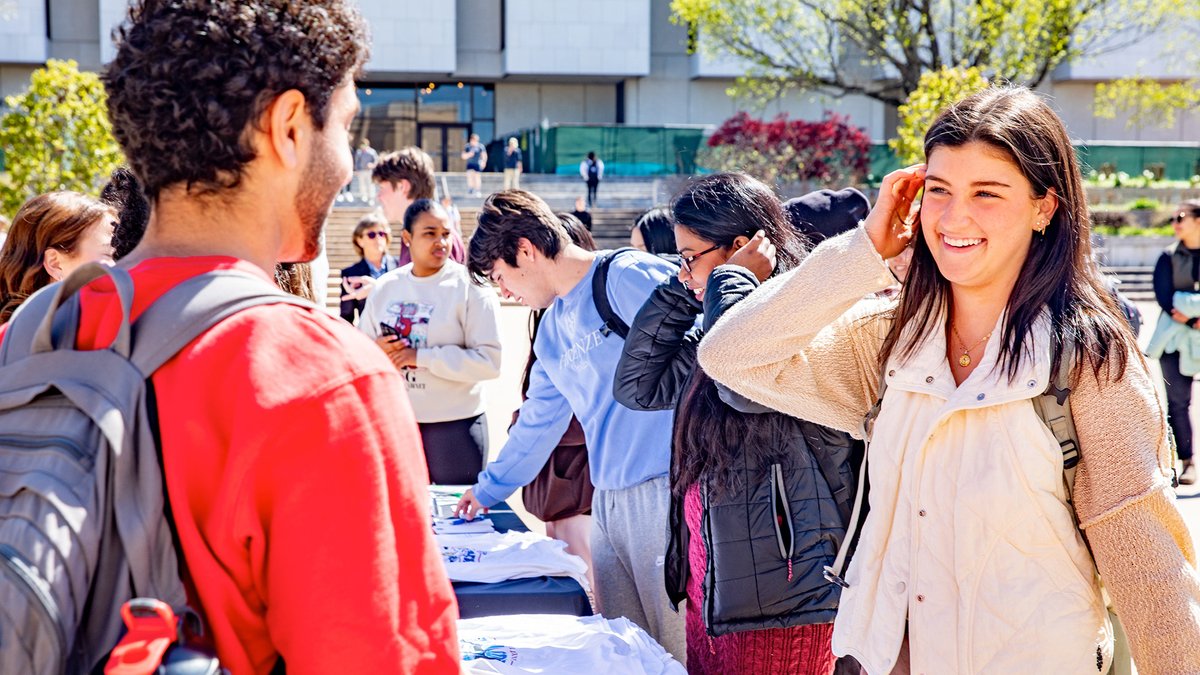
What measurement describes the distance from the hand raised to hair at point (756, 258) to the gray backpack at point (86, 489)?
6.69 feet

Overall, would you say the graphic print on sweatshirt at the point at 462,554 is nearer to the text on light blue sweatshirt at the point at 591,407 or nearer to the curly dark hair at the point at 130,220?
the text on light blue sweatshirt at the point at 591,407

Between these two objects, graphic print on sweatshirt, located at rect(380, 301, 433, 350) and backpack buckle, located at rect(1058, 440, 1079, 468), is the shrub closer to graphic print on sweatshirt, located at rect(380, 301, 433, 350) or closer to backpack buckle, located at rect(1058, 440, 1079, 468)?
graphic print on sweatshirt, located at rect(380, 301, 433, 350)

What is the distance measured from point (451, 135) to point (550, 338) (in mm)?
36943

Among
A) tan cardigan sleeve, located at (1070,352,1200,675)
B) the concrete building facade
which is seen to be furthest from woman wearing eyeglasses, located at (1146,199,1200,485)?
the concrete building facade

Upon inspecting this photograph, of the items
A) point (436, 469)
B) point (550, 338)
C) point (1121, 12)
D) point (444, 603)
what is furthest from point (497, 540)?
point (1121, 12)

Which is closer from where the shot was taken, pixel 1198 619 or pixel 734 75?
pixel 1198 619

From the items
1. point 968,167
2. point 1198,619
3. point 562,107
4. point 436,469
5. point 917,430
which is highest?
point 562,107

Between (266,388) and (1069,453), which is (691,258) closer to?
(1069,453)

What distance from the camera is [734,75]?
37500 mm

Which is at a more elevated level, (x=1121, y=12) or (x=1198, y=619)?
(x=1121, y=12)

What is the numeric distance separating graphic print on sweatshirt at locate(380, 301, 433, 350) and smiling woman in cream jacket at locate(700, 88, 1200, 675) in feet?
9.49

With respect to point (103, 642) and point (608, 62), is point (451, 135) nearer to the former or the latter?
point (608, 62)

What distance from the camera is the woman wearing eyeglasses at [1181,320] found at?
7230mm

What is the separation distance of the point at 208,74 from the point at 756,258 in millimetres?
2058
